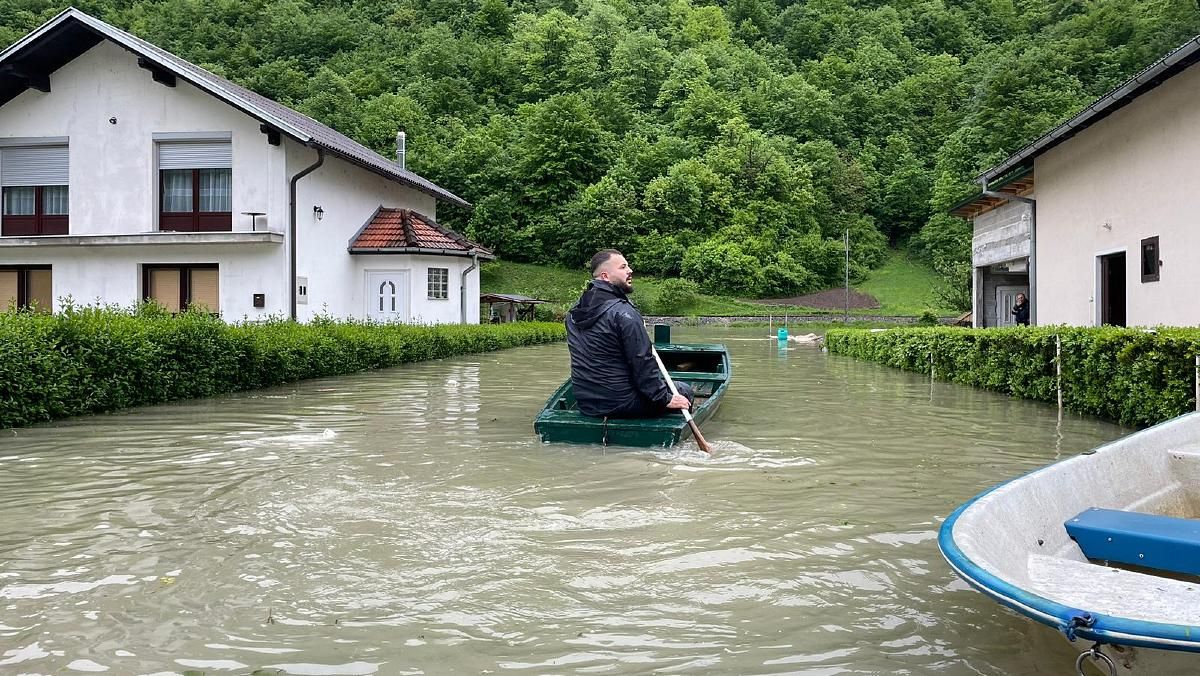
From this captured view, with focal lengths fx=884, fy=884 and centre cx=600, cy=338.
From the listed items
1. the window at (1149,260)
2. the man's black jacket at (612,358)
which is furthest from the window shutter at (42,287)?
the window at (1149,260)

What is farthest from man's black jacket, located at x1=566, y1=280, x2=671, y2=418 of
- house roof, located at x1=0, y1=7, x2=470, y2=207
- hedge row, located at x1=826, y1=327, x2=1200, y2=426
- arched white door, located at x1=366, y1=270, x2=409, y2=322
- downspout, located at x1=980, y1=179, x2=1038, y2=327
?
arched white door, located at x1=366, y1=270, x2=409, y2=322

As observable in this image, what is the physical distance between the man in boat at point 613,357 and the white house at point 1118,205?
8.49m

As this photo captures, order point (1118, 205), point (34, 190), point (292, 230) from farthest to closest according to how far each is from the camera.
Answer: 1. point (34, 190)
2. point (292, 230)
3. point (1118, 205)

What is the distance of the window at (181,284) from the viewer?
76.7 ft

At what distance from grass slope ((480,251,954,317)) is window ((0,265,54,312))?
40.2 meters

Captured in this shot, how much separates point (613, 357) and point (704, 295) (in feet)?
211

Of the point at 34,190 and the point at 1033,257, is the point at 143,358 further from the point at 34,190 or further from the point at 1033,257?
the point at 1033,257

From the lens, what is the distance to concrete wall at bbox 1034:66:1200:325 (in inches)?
508

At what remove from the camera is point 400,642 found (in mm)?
3734

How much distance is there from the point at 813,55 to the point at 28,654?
4755 inches

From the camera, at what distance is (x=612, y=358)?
8.62 metres

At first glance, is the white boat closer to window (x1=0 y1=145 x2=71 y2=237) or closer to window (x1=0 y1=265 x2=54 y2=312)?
window (x1=0 y1=145 x2=71 y2=237)

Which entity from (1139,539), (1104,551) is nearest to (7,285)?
(1104,551)

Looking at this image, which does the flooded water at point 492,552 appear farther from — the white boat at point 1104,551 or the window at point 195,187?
the window at point 195,187
